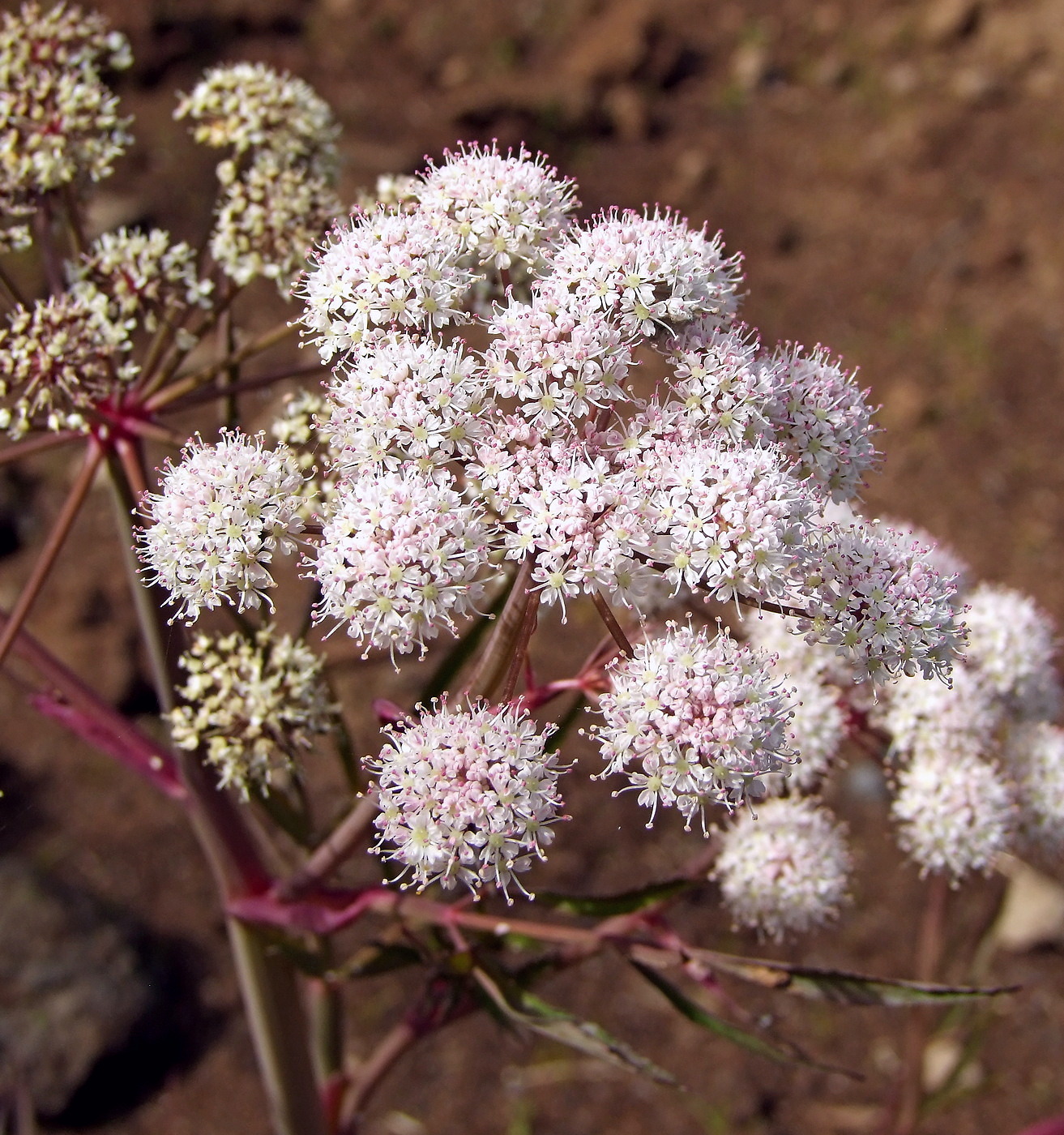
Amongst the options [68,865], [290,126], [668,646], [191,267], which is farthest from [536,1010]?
[68,865]

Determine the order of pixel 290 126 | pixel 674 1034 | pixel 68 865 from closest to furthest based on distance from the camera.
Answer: pixel 290 126
pixel 674 1034
pixel 68 865

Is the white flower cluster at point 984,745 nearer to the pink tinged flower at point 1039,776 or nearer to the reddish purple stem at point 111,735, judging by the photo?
the pink tinged flower at point 1039,776

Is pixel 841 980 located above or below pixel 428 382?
below

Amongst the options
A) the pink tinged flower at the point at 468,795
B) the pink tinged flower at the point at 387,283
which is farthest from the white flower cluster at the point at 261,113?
the pink tinged flower at the point at 468,795

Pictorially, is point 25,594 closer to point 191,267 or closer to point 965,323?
point 191,267

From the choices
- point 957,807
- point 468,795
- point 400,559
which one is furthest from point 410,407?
point 957,807
